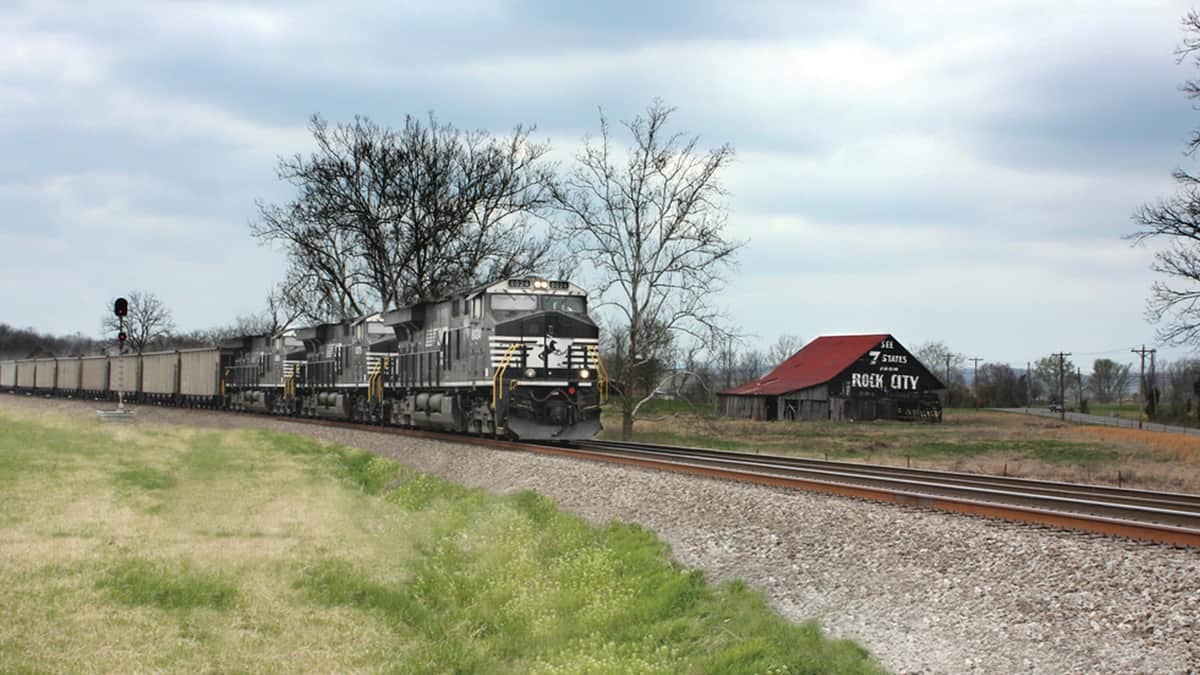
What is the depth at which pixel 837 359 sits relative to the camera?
6469 cm

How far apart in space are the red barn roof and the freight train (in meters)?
29.4

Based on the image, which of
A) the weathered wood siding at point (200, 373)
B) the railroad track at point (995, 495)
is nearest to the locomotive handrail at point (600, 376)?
the railroad track at point (995, 495)

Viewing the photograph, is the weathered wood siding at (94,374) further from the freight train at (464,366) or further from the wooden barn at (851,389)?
the wooden barn at (851,389)

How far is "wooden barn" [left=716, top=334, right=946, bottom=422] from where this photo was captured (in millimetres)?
61188

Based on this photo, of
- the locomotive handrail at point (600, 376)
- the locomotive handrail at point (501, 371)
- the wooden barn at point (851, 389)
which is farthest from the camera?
the wooden barn at point (851, 389)

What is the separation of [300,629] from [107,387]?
61.0 metres

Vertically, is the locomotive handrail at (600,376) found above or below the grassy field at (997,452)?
above

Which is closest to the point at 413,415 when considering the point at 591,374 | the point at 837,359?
the point at 591,374

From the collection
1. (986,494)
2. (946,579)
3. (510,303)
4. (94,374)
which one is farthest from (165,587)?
(94,374)

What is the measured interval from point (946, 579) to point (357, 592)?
626cm

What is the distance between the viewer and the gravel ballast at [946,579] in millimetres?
6879

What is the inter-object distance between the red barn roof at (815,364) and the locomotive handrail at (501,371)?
3964 centimetres

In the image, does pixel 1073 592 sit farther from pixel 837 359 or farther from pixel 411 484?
pixel 837 359

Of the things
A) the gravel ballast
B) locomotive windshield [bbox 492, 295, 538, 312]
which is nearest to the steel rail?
the gravel ballast
